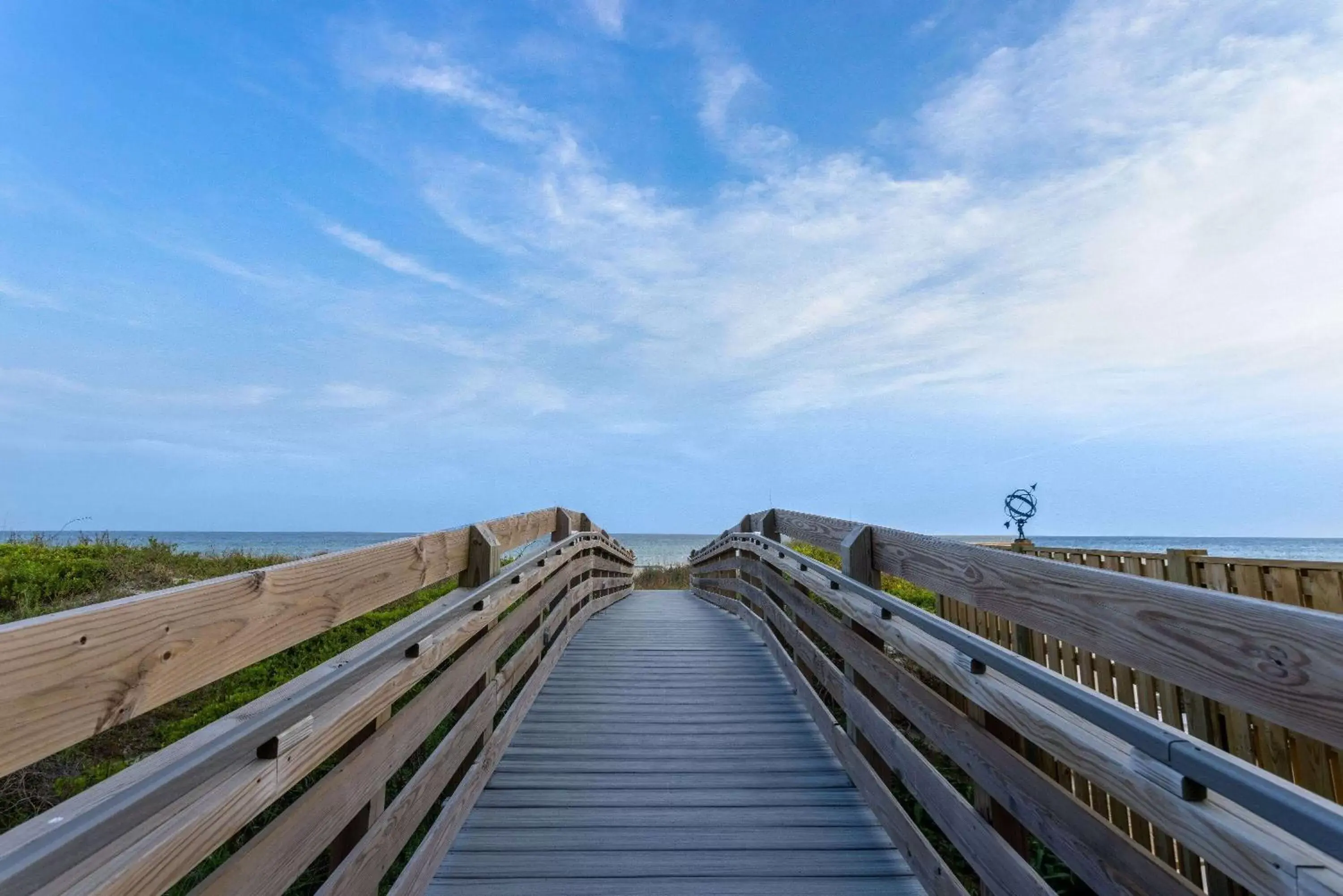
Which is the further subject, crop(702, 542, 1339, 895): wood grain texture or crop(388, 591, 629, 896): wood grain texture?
crop(388, 591, 629, 896): wood grain texture

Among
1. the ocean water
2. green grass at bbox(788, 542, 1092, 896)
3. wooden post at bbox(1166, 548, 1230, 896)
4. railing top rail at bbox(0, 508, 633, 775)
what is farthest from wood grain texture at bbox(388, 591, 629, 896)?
the ocean water

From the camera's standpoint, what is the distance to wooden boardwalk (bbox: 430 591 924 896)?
2.55 meters

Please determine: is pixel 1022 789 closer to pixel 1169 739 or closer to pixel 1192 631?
pixel 1169 739

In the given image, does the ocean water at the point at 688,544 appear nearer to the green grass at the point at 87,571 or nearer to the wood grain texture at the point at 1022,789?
the green grass at the point at 87,571

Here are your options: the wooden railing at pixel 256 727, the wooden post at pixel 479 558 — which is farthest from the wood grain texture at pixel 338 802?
the wooden post at pixel 479 558

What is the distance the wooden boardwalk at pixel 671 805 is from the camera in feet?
8.36

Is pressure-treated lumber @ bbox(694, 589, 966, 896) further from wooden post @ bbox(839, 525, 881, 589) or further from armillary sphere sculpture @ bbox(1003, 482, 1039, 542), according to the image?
armillary sphere sculpture @ bbox(1003, 482, 1039, 542)

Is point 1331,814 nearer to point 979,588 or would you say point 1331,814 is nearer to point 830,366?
point 979,588

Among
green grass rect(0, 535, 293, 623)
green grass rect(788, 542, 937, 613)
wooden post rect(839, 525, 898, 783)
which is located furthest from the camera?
green grass rect(788, 542, 937, 613)

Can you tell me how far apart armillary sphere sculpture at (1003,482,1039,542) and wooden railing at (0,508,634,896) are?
24.6ft

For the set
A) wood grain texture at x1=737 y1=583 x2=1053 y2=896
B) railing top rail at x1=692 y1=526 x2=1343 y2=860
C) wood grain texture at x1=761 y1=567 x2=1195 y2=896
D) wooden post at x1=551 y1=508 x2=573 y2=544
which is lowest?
wood grain texture at x1=737 y1=583 x2=1053 y2=896

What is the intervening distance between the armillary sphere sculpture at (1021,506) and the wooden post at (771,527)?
12.4 feet

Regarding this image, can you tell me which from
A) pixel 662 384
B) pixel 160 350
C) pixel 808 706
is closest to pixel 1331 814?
pixel 808 706

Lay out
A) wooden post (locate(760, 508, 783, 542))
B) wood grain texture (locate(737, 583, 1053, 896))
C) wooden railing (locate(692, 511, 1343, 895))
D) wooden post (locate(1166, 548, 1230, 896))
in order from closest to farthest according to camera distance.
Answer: wooden railing (locate(692, 511, 1343, 895))
wood grain texture (locate(737, 583, 1053, 896))
wooden post (locate(1166, 548, 1230, 896))
wooden post (locate(760, 508, 783, 542))
